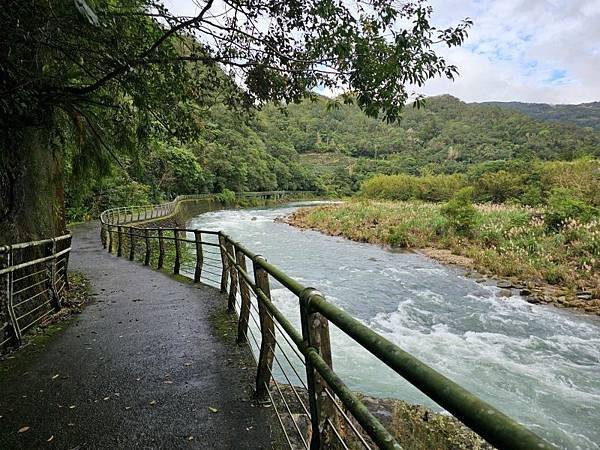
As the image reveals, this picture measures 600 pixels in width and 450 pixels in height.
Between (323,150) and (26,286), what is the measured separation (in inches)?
4884

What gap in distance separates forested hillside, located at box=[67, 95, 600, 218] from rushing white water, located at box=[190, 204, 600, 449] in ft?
13.5

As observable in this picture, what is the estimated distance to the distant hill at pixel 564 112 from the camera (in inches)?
5645

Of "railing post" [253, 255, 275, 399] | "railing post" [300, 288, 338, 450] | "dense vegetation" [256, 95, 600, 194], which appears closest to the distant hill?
"dense vegetation" [256, 95, 600, 194]

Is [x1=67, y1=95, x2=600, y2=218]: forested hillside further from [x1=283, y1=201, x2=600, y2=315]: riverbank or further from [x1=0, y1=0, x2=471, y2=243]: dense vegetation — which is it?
[x1=283, y1=201, x2=600, y2=315]: riverbank

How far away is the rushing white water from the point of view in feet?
18.1

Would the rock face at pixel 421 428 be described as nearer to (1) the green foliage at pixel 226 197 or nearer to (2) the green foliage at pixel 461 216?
(2) the green foliage at pixel 461 216

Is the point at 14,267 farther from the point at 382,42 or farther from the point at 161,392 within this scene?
the point at 382,42

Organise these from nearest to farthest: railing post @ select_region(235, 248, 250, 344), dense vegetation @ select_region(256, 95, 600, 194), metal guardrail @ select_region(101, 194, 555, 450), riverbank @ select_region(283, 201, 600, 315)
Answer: metal guardrail @ select_region(101, 194, 555, 450) < railing post @ select_region(235, 248, 250, 344) < riverbank @ select_region(283, 201, 600, 315) < dense vegetation @ select_region(256, 95, 600, 194)

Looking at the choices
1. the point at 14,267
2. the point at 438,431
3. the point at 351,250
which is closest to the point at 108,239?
the point at 351,250

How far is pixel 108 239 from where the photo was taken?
50.3ft

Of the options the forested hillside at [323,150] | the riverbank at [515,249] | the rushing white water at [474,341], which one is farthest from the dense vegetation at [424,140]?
the rushing white water at [474,341]

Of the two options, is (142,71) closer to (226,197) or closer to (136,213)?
(136,213)

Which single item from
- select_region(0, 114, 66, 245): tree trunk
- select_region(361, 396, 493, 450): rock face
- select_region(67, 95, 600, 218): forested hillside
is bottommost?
select_region(361, 396, 493, 450): rock face

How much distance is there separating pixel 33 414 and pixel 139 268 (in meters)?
8.09
